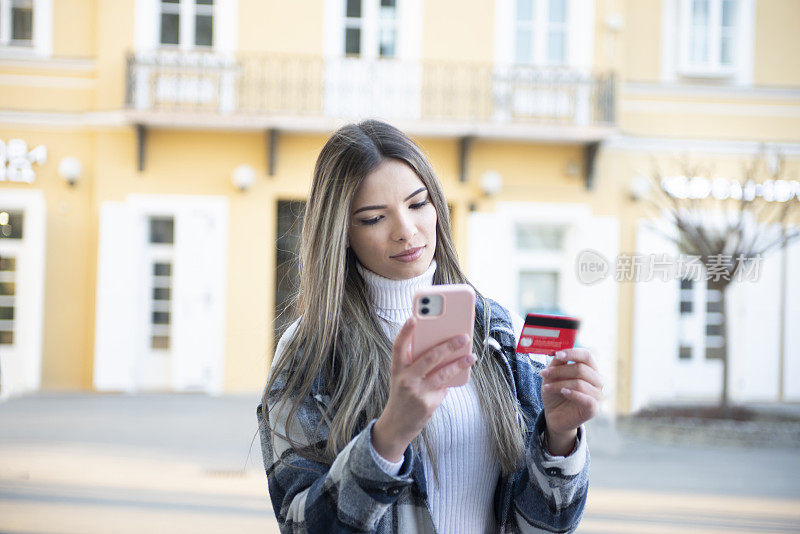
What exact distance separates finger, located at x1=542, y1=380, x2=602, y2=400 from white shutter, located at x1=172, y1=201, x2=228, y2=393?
5939 millimetres

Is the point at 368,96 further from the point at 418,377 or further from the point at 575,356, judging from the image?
the point at 418,377

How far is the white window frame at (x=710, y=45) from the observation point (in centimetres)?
657

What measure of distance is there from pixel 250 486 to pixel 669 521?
2.04 metres

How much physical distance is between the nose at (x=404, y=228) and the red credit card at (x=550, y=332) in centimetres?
19

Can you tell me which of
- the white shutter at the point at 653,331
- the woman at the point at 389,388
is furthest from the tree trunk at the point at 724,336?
the woman at the point at 389,388

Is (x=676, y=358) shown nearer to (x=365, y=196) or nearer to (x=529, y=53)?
(x=529, y=53)

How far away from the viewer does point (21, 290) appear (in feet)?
19.5

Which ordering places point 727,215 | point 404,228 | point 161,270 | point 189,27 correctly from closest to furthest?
point 404,228, point 727,215, point 189,27, point 161,270

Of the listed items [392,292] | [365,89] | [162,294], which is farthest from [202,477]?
[365,89]

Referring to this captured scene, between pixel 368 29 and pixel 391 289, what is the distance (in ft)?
19.8

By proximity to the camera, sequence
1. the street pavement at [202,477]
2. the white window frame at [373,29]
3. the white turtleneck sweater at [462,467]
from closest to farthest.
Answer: the white turtleneck sweater at [462,467]
the street pavement at [202,477]
the white window frame at [373,29]

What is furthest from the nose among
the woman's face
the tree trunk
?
the tree trunk

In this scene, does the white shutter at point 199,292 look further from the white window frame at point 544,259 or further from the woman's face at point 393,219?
the woman's face at point 393,219

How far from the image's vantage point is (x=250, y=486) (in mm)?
4012
